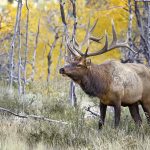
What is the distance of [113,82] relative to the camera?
869 centimetres

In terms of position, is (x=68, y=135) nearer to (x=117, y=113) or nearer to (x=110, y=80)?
(x=117, y=113)

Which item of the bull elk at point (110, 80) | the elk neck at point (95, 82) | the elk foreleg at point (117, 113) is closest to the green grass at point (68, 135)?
the elk foreleg at point (117, 113)

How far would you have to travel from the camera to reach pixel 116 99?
853cm

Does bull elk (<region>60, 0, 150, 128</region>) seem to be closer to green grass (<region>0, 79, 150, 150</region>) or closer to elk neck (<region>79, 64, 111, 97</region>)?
elk neck (<region>79, 64, 111, 97</region>)

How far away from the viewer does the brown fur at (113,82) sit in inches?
337

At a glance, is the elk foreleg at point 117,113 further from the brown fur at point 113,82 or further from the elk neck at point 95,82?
the elk neck at point 95,82

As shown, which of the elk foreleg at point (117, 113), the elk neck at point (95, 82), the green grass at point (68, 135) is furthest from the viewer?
the elk neck at point (95, 82)

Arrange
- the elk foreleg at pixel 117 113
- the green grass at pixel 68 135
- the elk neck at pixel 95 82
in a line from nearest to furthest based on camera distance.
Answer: the green grass at pixel 68 135, the elk foreleg at pixel 117 113, the elk neck at pixel 95 82

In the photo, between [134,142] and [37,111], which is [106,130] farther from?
[37,111]

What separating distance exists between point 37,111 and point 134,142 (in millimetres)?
4035

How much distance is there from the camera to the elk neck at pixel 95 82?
863 centimetres

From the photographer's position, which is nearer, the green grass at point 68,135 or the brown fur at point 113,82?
the green grass at point 68,135

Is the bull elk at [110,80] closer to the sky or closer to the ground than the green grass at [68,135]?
closer to the sky

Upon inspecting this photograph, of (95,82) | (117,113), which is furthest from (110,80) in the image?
(117,113)
